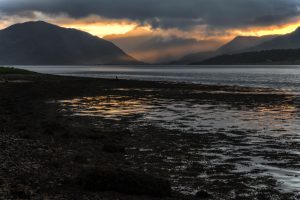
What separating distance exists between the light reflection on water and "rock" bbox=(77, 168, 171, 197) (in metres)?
1.69

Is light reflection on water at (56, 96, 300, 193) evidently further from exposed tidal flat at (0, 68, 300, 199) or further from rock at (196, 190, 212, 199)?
rock at (196, 190, 212, 199)

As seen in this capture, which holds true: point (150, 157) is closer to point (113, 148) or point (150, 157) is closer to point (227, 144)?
point (113, 148)

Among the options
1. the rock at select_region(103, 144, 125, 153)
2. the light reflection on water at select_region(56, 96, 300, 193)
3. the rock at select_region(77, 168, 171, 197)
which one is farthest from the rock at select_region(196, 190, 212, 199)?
the rock at select_region(103, 144, 125, 153)

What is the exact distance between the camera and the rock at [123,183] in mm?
15383

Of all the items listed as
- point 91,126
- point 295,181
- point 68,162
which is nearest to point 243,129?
point 91,126

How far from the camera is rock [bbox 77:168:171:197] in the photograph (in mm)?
15383

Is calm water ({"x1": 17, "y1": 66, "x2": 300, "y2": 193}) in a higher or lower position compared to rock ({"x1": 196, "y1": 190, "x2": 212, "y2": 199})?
lower

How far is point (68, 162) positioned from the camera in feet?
65.0

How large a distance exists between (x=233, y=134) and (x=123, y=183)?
1756 cm

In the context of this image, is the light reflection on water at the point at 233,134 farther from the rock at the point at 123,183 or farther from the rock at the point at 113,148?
the rock at the point at 123,183

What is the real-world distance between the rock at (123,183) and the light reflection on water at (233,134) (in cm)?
169

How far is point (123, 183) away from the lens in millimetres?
15453

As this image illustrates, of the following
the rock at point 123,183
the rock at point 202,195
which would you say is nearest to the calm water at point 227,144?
the rock at point 202,195

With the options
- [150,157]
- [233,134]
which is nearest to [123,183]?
[150,157]
